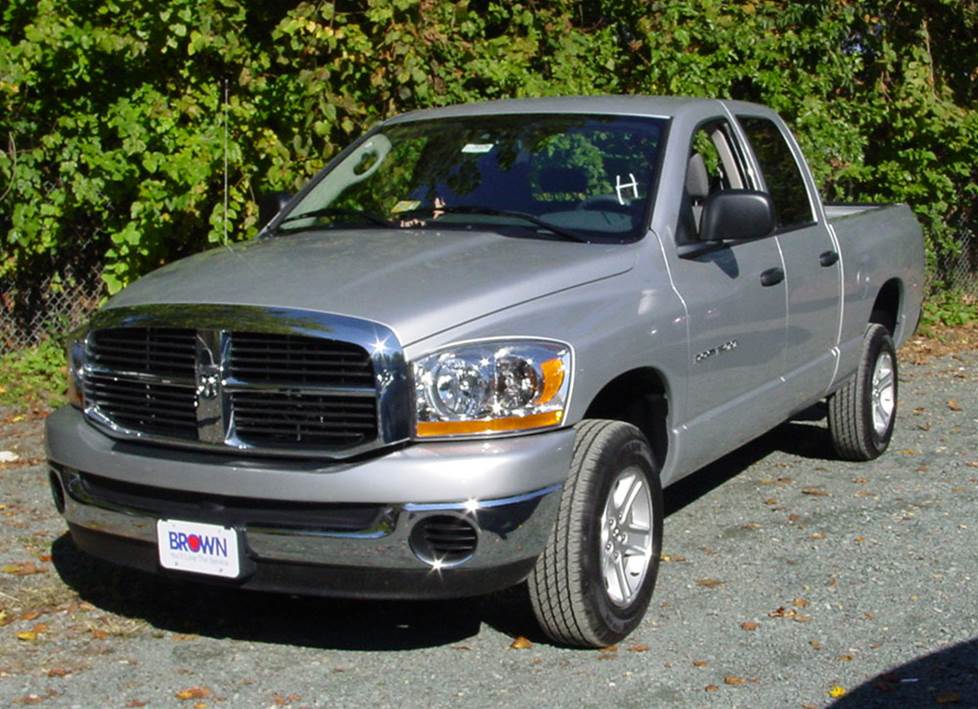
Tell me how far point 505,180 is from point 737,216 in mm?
929

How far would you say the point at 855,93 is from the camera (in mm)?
13133

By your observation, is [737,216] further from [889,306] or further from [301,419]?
[889,306]

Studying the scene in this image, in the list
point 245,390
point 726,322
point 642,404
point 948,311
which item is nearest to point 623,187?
point 726,322

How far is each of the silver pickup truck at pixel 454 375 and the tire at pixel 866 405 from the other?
1.56m

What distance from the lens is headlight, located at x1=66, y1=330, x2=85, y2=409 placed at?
5.42 metres

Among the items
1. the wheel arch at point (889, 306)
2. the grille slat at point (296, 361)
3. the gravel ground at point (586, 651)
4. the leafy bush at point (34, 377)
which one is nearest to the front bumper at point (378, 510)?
the grille slat at point (296, 361)

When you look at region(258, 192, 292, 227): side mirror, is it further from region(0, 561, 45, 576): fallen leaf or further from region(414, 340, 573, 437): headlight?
region(414, 340, 573, 437): headlight

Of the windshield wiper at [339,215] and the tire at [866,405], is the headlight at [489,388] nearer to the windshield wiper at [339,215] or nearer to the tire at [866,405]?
the windshield wiper at [339,215]

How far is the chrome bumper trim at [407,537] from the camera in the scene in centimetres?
471

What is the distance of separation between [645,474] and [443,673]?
3.26 feet

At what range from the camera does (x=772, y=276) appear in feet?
21.4

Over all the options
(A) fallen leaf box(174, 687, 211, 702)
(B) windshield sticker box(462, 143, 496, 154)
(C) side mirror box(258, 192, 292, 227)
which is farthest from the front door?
(A) fallen leaf box(174, 687, 211, 702)

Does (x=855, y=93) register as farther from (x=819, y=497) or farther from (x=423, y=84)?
(x=819, y=497)

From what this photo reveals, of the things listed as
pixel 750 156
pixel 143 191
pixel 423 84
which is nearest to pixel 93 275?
pixel 143 191
